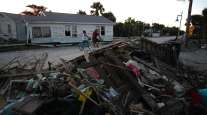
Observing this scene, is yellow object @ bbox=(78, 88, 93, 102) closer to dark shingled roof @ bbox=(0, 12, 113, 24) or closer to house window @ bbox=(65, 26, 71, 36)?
dark shingled roof @ bbox=(0, 12, 113, 24)

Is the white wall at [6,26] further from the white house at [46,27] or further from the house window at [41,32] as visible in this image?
the house window at [41,32]

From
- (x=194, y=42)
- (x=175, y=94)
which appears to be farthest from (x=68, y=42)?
(x=175, y=94)

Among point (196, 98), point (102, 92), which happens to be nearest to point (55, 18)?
point (102, 92)

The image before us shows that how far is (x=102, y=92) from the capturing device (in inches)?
235

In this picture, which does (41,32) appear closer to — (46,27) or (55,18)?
(46,27)

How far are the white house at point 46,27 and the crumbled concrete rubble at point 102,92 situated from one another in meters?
19.8

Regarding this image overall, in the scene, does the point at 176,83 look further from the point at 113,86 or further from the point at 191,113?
the point at 113,86

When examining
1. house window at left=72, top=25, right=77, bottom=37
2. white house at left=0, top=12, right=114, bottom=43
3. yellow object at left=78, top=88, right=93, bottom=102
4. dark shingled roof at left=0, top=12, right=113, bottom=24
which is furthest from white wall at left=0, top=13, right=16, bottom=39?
yellow object at left=78, top=88, right=93, bottom=102

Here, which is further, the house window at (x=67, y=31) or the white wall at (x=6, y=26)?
the house window at (x=67, y=31)

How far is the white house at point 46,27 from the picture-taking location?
27.1 m

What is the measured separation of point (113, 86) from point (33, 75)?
286cm

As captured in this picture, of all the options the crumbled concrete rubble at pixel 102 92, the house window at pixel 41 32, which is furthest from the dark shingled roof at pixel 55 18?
the crumbled concrete rubble at pixel 102 92

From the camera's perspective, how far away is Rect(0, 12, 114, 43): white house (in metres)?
27.1

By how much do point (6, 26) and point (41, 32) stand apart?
6308mm
